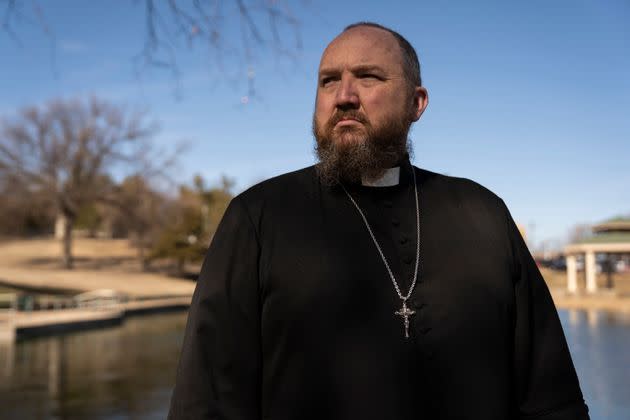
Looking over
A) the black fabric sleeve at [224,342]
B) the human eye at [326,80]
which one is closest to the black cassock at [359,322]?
the black fabric sleeve at [224,342]

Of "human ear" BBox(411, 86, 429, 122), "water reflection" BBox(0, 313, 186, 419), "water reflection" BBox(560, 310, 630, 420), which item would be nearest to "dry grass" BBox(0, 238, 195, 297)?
"water reflection" BBox(0, 313, 186, 419)

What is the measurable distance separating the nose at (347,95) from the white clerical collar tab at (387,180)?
1.01 ft

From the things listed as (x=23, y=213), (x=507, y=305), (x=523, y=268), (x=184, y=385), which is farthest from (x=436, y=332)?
(x=23, y=213)

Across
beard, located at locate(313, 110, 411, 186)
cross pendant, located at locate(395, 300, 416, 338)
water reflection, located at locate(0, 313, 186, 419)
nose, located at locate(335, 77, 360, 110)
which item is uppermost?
nose, located at locate(335, 77, 360, 110)

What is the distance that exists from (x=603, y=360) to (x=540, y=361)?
513 inches

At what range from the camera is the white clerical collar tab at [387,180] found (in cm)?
222

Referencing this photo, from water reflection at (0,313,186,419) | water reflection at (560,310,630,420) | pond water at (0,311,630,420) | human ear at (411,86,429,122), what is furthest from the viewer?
water reflection at (0,313,186,419)

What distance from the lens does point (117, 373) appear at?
42.5 feet

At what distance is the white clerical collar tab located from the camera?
2.22 metres

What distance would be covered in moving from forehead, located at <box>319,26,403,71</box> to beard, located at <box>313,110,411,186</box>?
176 mm

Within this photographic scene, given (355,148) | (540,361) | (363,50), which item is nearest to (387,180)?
(355,148)

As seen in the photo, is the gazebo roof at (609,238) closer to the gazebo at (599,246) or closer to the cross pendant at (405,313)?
the gazebo at (599,246)

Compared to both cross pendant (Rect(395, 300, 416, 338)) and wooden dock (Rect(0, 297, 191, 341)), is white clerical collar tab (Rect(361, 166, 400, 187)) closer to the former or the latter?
cross pendant (Rect(395, 300, 416, 338))

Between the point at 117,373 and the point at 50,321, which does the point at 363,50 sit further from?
the point at 50,321
